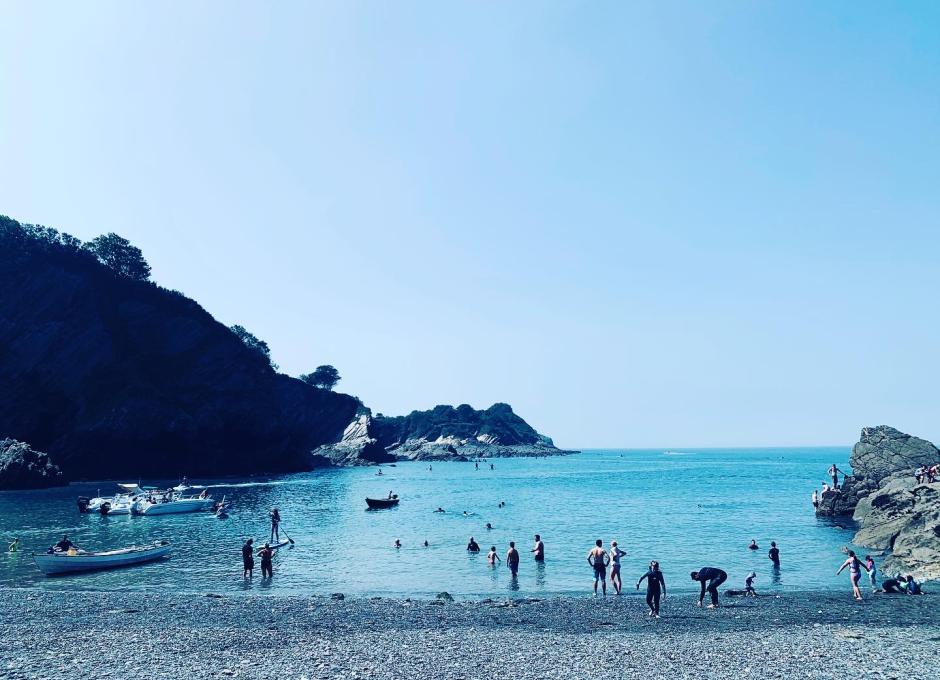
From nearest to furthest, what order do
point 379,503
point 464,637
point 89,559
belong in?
point 464,637, point 89,559, point 379,503

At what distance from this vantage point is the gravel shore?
16.1m

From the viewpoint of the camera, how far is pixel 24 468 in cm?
8175

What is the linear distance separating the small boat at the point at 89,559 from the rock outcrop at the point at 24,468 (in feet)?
188

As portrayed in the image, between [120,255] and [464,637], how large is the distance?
462 ft

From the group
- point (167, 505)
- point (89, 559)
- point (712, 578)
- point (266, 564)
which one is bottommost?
point (167, 505)

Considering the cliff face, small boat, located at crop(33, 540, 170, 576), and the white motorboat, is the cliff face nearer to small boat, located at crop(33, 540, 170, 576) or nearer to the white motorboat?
the white motorboat

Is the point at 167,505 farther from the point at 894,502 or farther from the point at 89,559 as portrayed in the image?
the point at 894,502

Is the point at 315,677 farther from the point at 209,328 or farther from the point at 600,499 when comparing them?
the point at 209,328

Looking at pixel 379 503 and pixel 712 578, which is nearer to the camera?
pixel 712 578

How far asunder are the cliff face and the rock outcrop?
892 cm

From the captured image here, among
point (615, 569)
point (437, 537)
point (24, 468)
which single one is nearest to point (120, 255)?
point (24, 468)

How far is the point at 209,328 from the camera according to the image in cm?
12650

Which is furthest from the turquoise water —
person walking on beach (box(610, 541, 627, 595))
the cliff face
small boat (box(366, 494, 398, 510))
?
the cliff face

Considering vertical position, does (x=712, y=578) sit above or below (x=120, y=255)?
below
